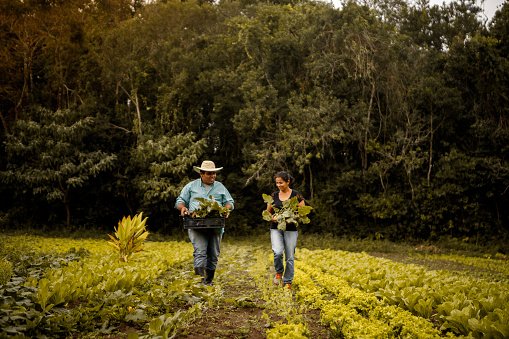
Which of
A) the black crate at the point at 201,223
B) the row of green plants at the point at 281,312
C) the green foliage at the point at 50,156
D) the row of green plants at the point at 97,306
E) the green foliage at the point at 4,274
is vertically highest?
the green foliage at the point at 50,156

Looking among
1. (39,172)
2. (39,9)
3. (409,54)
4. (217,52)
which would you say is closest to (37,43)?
(39,9)

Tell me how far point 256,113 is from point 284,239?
50.1 feet

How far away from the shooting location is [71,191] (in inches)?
1002

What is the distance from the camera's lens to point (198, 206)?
7.24 metres

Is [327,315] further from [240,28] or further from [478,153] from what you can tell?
[240,28]

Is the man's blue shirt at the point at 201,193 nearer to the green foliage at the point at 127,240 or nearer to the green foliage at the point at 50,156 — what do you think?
the green foliage at the point at 127,240

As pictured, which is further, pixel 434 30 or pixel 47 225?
pixel 434 30

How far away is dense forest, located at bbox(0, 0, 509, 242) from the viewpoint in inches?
847

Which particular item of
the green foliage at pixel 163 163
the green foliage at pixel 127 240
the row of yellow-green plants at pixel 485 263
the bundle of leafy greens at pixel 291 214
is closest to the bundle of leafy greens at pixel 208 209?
the bundle of leafy greens at pixel 291 214

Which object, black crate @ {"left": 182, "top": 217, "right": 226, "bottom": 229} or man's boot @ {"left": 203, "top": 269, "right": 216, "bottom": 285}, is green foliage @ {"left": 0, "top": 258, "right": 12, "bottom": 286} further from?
man's boot @ {"left": 203, "top": 269, "right": 216, "bottom": 285}

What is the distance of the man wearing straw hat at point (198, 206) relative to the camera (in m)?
7.21

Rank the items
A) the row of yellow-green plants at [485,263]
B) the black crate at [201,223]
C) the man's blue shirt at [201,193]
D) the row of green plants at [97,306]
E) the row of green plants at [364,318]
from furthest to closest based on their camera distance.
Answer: the row of yellow-green plants at [485,263] < the man's blue shirt at [201,193] < the black crate at [201,223] < the row of green plants at [364,318] < the row of green plants at [97,306]

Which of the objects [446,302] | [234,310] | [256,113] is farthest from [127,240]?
[256,113]

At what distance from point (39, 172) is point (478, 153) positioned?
2197 cm
